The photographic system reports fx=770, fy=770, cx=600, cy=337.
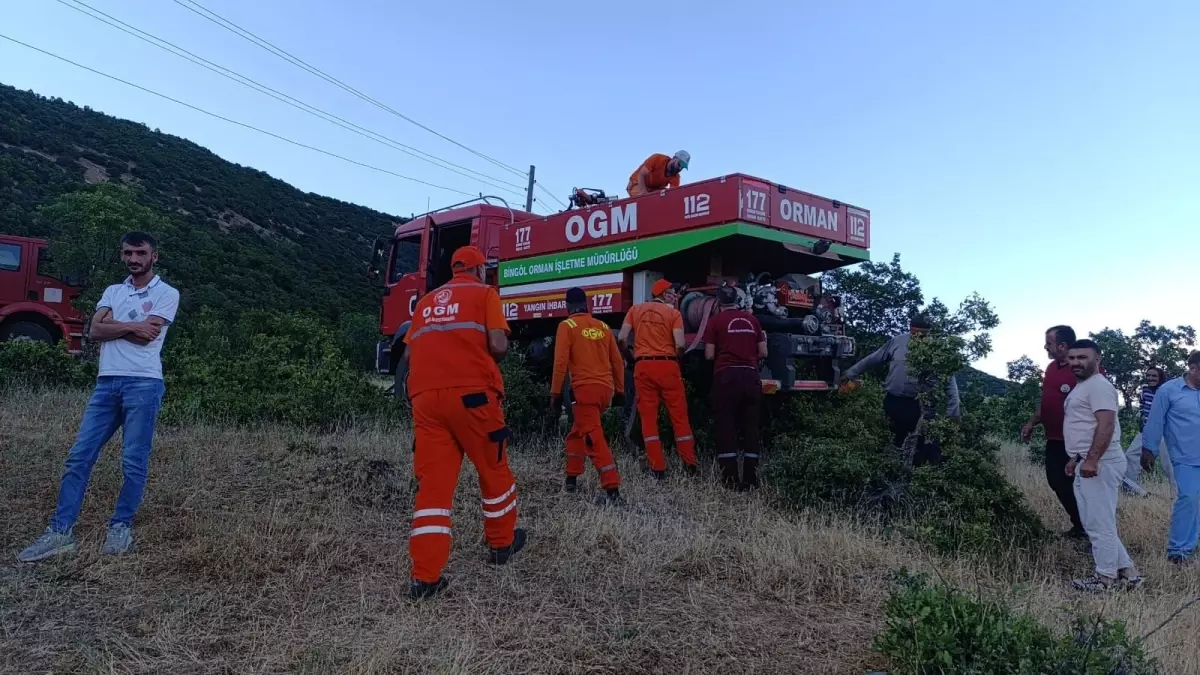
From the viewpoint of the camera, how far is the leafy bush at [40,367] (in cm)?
930

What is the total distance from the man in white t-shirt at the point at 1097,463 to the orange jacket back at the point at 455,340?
3602 millimetres

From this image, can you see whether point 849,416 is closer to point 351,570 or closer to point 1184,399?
point 1184,399

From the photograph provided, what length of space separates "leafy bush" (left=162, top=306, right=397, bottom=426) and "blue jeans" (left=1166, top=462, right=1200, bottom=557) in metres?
7.40

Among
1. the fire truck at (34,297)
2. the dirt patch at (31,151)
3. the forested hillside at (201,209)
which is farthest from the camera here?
the dirt patch at (31,151)

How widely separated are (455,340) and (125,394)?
1902 mm

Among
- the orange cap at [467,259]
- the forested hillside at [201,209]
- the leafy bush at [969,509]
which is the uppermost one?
the forested hillside at [201,209]

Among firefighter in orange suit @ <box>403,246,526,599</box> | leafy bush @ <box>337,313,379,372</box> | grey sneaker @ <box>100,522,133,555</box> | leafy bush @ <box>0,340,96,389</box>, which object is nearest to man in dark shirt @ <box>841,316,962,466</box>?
firefighter in orange suit @ <box>403,246,526,599</box>

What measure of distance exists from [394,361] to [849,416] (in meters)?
6.11

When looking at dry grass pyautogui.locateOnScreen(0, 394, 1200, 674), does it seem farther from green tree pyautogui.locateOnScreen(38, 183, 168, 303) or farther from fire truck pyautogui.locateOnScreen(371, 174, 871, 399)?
green tree pyautogui.locateOnScreen(38, 183, 168, 303)

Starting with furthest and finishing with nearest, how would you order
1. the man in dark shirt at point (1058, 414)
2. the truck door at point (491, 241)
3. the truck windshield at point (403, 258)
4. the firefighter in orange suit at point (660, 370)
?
the truck windshield at point (403, 258)
the truck door at point (491, 241)
the firefighter in orange suit at point (660, 370)
the man in dark shirt at point (1058, 414)

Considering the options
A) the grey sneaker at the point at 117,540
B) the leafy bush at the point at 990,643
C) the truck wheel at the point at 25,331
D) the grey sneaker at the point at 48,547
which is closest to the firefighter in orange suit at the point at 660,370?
the leafy bush at the point at 990,643

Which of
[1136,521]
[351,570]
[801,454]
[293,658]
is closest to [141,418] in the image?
[351,570]

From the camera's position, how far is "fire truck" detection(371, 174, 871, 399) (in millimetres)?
7277

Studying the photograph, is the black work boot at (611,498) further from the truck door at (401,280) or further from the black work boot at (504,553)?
the truck door at (401,280)
